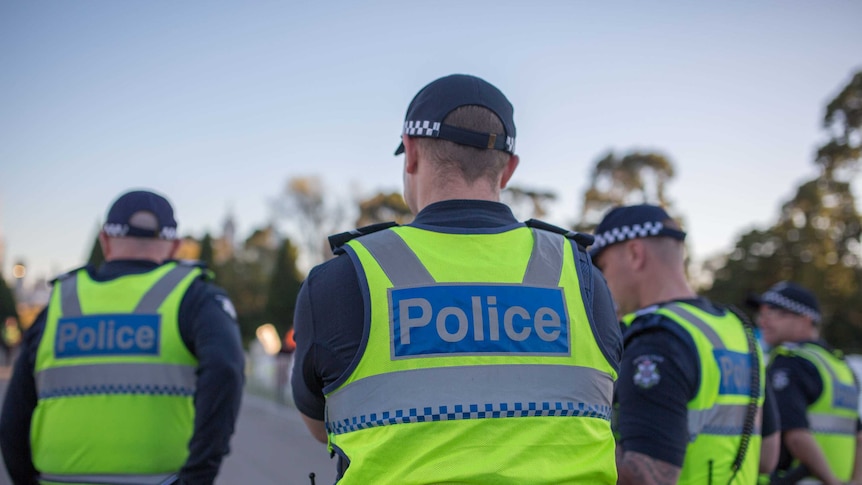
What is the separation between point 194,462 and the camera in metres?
3.07

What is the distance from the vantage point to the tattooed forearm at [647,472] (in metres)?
2.44

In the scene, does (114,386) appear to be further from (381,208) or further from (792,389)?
(381,208)

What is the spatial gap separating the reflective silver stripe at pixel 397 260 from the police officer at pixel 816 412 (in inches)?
129

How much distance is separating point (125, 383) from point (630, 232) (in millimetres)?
2317

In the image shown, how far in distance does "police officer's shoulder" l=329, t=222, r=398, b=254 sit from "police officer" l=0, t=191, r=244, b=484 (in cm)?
156

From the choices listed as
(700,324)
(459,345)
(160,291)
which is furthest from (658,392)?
(160,291)

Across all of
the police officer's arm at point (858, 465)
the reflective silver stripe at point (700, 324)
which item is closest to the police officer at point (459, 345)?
the reflective silver stripe at point (700, 324)

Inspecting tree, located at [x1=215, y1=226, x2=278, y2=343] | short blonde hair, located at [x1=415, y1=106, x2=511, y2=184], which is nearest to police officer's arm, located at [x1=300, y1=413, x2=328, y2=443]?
short blonde hair, located at [x1=415, y1=106, x2=511, y2=184]

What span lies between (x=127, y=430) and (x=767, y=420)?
110 inches

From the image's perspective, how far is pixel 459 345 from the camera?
1713mm

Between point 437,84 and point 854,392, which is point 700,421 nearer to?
point 437,84

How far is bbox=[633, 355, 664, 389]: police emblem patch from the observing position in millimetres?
2566

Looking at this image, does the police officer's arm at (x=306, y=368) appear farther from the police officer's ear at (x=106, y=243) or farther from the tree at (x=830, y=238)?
the tree at (x=830, y=238)

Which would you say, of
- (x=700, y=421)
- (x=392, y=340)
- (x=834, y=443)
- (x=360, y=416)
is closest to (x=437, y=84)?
(x=392, y=340)
